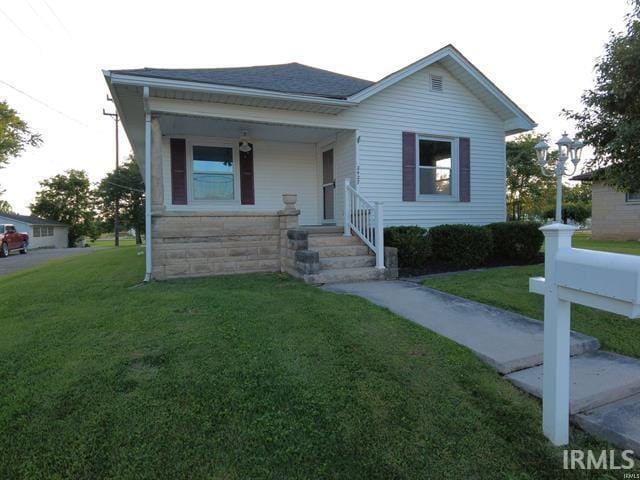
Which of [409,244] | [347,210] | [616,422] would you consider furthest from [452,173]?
[616,422]

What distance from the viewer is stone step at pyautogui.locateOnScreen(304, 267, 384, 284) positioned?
5.94 metres

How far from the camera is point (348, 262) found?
256 inches

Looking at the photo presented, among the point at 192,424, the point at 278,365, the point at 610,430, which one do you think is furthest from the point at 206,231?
the point at 610,430

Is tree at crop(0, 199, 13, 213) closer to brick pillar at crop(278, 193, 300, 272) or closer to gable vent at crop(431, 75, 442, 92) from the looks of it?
brick pillar at crop(278, 193, 300, 272)

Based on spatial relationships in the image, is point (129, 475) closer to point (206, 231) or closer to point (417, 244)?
point (206, 231)

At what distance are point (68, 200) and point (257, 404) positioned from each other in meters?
43.3

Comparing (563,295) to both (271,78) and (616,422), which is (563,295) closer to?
(616,422)

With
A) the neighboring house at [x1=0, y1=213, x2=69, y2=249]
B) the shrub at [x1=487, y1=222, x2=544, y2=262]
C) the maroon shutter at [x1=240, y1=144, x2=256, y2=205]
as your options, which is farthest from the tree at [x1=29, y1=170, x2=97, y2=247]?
the shrub at [x1=487, y1=222, x2=544, y2=262]

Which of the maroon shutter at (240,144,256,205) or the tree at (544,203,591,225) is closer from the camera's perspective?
the maroon shutter at (240,144,256,205)

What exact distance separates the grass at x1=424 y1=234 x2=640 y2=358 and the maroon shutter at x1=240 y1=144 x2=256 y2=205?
4642mm

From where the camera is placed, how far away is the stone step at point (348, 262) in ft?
20.9

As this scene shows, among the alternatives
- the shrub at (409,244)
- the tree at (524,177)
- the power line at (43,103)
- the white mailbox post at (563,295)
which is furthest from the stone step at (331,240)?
the tree at (524,177)

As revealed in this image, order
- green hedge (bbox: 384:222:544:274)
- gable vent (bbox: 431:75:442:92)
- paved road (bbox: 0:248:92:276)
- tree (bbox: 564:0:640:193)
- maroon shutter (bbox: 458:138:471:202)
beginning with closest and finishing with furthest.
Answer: tree (bbox: 564:0:640:193) → green hedge (bbox: 384:222:544:274) → gable vent (bbox: 431:75:442:92) → maroon shutter (bbox: 458:138:471:202) → paved road (bbox: 0:248:92:276)

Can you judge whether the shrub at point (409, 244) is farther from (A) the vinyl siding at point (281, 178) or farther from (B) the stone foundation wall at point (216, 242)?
(A) the vinyl siding at point (281, 178)
